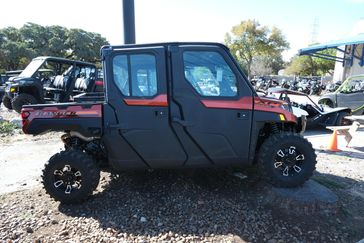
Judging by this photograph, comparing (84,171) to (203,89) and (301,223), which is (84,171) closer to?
(203,89)

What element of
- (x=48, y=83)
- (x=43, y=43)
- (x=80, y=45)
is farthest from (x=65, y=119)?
(x=43, y=43)

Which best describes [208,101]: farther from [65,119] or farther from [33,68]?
[33,68]

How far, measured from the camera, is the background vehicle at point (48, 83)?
404 inches

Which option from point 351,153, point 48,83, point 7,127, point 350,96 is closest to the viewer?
point 351,153

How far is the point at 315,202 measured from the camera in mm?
4102

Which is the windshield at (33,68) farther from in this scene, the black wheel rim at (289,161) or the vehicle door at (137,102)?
the black wheel rim at (289,161)

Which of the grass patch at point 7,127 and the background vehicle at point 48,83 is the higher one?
the background vehicle at point 48,83

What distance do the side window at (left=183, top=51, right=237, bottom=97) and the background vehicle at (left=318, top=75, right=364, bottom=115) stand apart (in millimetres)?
8516

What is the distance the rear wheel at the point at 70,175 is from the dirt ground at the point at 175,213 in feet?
0.53

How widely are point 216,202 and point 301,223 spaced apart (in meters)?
1.04

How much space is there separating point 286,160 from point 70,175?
9.50ft

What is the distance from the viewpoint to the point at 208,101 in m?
4.11

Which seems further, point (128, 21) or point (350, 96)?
point (350, 96)

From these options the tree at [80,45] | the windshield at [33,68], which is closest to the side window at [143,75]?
the windshield at [33,68]
